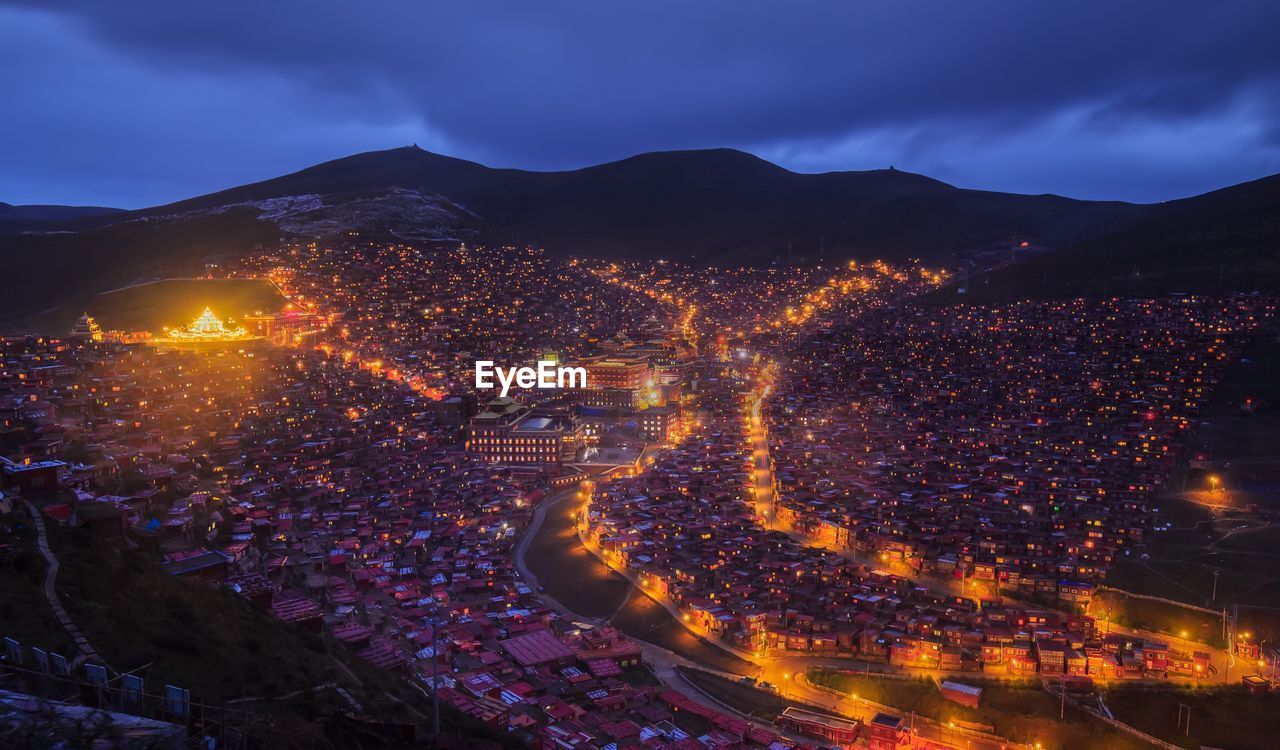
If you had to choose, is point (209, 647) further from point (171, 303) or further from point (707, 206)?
point (707, 206)

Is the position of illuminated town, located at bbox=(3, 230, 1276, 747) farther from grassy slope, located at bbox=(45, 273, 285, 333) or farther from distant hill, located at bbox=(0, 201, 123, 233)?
distant hill, located at bbox=(0, 201, 123, 233)

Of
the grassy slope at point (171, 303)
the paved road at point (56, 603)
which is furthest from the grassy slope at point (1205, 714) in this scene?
the grassy slope at point (171, 303)

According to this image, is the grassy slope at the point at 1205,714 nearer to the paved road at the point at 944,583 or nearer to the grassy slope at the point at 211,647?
the paved road at the point at 944,583

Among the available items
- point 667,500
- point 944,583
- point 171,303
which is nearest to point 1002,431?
point 944,583

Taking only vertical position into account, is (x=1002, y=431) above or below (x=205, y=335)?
below

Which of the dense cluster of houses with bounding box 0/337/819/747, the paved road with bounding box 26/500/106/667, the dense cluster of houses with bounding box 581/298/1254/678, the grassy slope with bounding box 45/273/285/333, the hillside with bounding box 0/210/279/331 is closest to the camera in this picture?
the paved road with bounding box 26/500/106/667

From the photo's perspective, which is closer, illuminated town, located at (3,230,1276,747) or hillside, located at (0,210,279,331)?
illuminated town, located at (3,230,1276,747)

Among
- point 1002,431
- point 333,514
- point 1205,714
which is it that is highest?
point 1002,431

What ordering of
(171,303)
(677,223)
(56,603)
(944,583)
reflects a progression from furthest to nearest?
(677,223)
(171,303)
(944,583)
(56,603)

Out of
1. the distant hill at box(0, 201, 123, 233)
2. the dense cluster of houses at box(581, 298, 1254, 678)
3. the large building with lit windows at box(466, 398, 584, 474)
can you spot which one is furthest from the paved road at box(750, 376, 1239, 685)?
the distant hill at box(0, 201, 123, 233)
